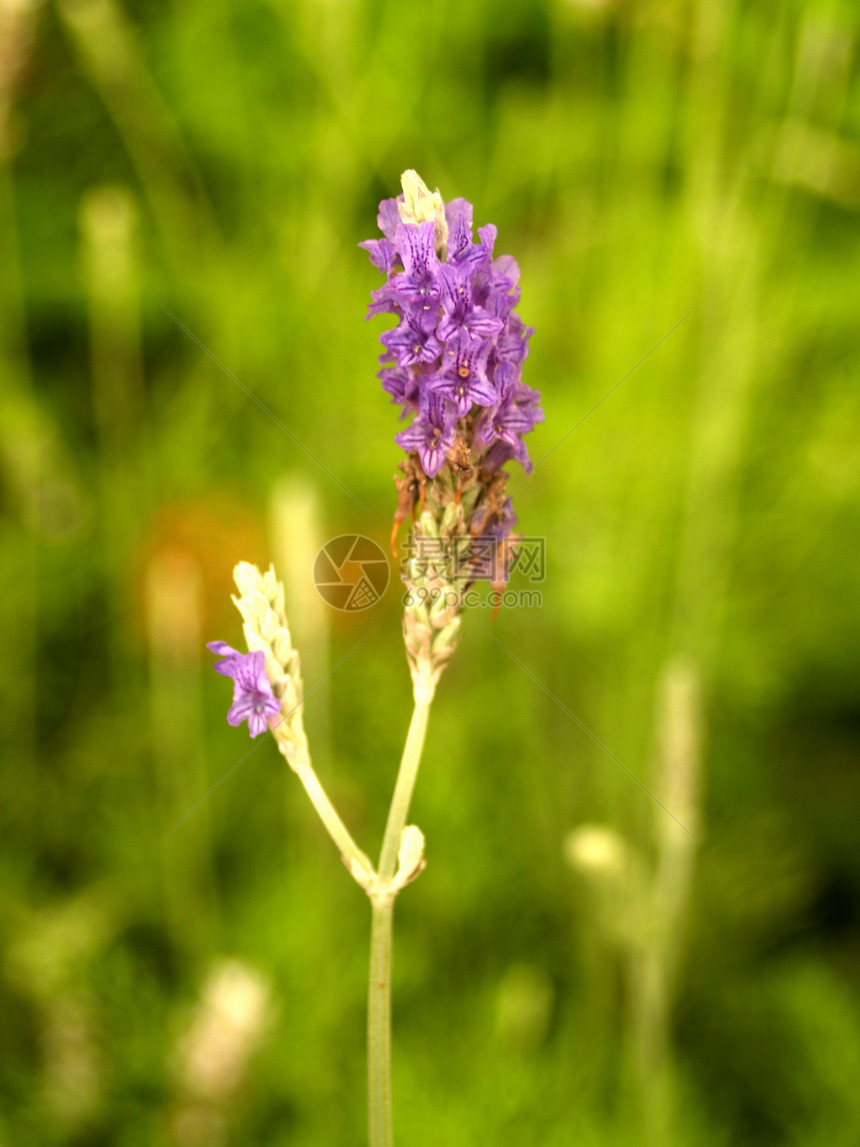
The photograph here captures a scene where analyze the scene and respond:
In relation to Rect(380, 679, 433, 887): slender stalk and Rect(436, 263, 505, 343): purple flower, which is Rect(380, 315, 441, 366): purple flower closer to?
Rect(436, 263, 505, 343): purple flower

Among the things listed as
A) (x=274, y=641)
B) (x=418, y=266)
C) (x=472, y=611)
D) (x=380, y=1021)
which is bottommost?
(x=380, y=1021)

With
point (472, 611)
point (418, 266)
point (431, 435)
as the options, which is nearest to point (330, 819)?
point (431, 435)

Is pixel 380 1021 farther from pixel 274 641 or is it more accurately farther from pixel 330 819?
pixel 274 641

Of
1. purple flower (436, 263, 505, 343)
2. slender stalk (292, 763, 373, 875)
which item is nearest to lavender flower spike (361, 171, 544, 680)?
purple flower (436, 263, 505, 343)

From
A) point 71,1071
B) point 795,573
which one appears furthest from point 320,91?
point 71,1071

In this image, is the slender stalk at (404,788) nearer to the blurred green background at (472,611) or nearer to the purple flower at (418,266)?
the purple flower at (418,266)
